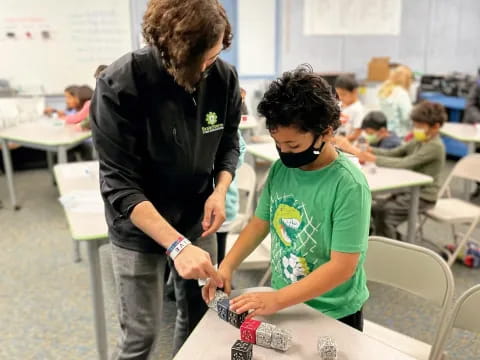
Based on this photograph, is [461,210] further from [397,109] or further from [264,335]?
[264,335]

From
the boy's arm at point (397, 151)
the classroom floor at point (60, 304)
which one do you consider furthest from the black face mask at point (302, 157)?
the boy's arm at point (397, 151)

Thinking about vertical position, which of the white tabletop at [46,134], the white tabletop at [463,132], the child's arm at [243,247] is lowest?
the white tabletop at [463,132]

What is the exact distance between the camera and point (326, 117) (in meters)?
1.26

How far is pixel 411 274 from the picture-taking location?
167 cm

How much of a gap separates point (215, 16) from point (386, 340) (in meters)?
1.24

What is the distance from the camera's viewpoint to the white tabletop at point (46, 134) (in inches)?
150

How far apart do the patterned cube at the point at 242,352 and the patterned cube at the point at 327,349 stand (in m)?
0.16

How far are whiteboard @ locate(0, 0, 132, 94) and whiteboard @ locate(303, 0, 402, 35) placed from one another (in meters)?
2.30

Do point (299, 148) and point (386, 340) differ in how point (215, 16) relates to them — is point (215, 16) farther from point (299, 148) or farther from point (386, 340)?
point (386, 340)

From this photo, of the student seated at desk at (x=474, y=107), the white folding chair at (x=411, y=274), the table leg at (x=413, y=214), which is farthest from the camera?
the student seated at desk at (x=474, y=107)

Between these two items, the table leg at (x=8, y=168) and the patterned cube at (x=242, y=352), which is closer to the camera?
the patterned cube at (x=242, y=352)

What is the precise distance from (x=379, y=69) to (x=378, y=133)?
2.92 meters

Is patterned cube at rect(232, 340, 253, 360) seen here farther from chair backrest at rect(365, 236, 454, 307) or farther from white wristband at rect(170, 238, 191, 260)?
chair backrest at rect(365, 236, 454, 307)

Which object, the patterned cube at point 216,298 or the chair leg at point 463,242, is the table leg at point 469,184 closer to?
the chair leg at point 463,242
